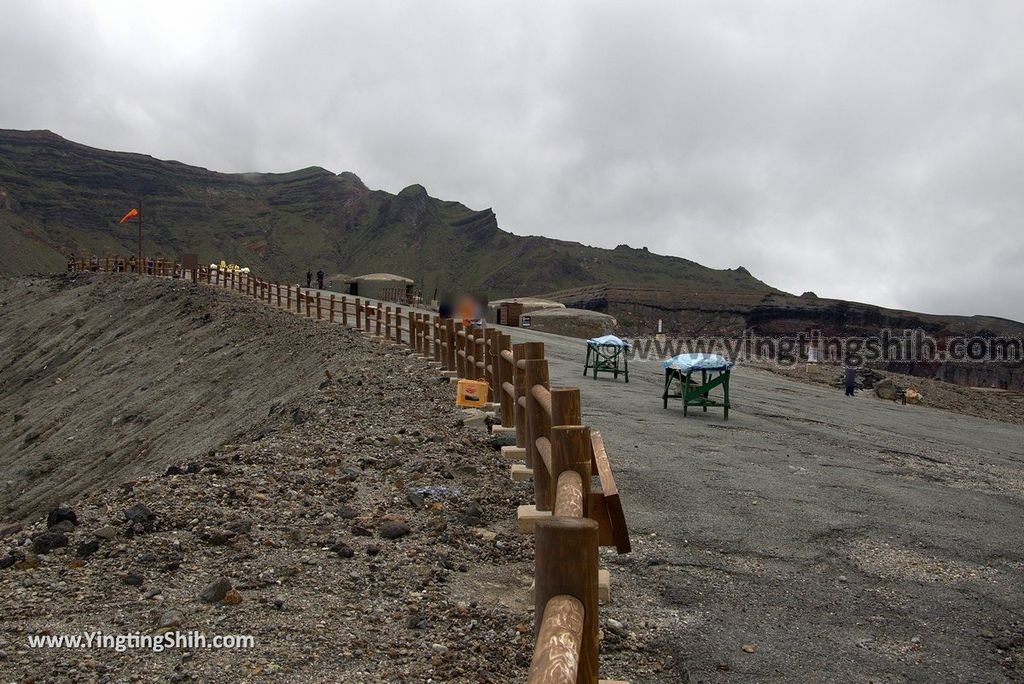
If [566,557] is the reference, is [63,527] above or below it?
below

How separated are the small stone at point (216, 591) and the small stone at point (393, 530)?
4.68ft

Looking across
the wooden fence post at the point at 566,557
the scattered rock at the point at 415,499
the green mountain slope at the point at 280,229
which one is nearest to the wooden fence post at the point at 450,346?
the scattered rock at the point at 415,499

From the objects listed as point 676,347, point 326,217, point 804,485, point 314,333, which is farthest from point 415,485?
point 326,217

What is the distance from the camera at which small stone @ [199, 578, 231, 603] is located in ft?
16.4

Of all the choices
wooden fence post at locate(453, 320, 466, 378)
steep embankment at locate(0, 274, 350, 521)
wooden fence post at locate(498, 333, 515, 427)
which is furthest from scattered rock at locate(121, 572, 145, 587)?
wooden fence post at locate(453, 320, 466, 378)

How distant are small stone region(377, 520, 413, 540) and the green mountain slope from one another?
117 meters

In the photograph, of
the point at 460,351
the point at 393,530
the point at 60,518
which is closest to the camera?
the point at 393,530

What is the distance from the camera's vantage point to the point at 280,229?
161 m

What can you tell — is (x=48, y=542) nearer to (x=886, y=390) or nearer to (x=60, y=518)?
(x=60, y=518)

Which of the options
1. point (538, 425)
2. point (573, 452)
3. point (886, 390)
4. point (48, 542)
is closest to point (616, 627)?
point (538, 425)

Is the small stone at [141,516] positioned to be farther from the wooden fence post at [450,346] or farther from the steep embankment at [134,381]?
the wooden fence post at [450,346]

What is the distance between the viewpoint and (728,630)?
15.5 feet

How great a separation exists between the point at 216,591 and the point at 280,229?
165m

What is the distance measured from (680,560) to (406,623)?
2227 millimetres
